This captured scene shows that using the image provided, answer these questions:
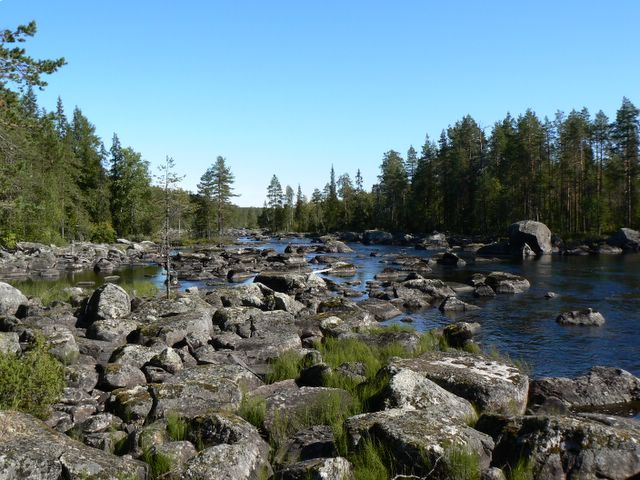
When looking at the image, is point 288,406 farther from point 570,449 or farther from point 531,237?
point 531,237

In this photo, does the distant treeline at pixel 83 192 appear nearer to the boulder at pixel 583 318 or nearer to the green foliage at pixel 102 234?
the green foliage at pixel 102 234

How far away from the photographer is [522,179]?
257ft

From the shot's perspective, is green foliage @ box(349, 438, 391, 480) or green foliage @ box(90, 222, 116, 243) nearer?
green foliage @ box(349, 438, 391, 480)

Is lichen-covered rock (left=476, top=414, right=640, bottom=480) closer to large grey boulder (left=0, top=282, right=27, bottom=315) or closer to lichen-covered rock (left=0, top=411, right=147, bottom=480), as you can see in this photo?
lichen-covered rock (left=0, top=411, right=147, bottom=480)

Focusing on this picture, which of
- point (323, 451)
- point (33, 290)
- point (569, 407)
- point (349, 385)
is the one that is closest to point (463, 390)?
point (349, 385)

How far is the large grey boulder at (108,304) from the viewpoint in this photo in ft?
59.9

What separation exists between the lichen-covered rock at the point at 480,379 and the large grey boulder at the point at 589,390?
100cm

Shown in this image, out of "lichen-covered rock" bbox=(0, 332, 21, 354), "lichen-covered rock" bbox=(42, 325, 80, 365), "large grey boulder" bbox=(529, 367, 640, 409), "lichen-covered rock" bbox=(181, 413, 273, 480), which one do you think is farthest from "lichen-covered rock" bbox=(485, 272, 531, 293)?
"lichen-covered rock" bbox=(0, 332, 21, 354)

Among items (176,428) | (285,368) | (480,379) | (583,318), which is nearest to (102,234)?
(285,368)

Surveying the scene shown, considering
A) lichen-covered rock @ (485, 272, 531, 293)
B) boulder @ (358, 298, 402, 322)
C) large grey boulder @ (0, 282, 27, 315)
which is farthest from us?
lichen-covered rock @ (485, 272, 531, 293)


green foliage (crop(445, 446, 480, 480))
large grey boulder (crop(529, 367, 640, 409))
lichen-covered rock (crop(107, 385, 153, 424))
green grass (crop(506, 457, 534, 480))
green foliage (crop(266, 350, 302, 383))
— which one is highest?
green foliage (crop(445, 446, 480, 480))

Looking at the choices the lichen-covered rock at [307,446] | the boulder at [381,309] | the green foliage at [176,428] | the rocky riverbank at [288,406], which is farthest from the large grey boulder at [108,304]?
the lichen-covered rock at [307,446]

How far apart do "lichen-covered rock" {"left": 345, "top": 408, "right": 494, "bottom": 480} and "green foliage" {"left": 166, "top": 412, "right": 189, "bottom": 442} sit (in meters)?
2.88

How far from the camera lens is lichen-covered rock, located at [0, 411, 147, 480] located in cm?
644
